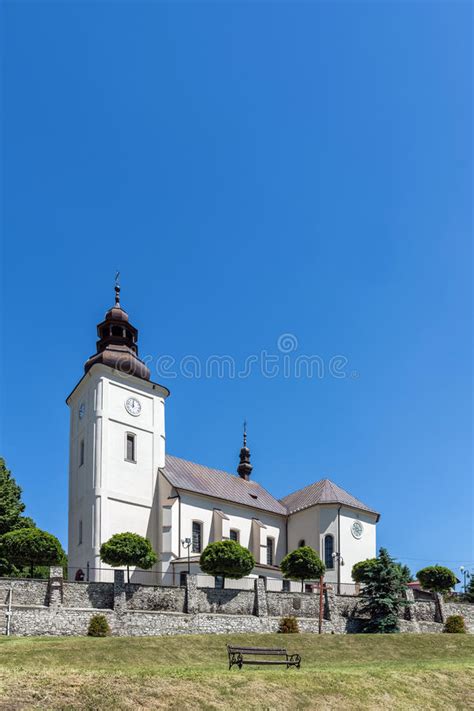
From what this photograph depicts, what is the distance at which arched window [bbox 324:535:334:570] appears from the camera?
166 feet

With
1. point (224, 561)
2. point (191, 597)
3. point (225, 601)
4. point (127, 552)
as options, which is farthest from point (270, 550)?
point (191, 597)

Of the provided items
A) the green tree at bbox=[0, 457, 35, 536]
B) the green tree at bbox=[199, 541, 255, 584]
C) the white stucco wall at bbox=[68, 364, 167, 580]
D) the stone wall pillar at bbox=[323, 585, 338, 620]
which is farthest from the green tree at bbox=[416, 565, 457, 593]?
the green tree at bbox=[0, 457, 35, 536]

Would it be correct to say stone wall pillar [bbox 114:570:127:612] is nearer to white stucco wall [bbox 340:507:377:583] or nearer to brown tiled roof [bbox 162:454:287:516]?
brown tiled roof [bbox 162:454:287:516]

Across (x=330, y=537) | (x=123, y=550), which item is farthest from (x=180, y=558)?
(x=330, y=537)

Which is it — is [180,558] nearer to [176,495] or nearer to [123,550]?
[176,495]

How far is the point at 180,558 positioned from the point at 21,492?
Result: 1370cm

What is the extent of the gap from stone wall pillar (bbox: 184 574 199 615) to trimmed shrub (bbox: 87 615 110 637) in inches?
191

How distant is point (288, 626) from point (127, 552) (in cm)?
867

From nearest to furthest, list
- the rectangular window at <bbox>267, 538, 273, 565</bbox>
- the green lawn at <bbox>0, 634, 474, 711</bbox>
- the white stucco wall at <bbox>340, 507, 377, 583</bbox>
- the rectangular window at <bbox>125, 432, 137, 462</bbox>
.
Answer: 1. the green lawn at <bbox>0, 634, 474, 711</bbox>
2. the rectangular window at <bbox>125, 432, 137, 462</bbox>
3. the white stucco wall at <bbox>340, 507, 377, 583</bbox>
4. the rectangular window at <bbox>267, 538, 273, 565</bbox>

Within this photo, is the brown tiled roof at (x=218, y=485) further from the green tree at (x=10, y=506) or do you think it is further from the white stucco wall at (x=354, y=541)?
the green tree at (x=10, y=506)

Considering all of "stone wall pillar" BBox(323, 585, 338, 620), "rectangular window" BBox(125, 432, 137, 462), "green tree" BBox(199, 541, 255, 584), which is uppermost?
"rectangular window" BBox(125, 432, 137, 462)

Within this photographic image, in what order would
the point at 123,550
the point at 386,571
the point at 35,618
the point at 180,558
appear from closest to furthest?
the point at 35,618, the point at 123,550, the point at 386,571, the point at 180,558

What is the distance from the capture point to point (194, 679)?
20.4 m

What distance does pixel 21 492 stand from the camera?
172ft
